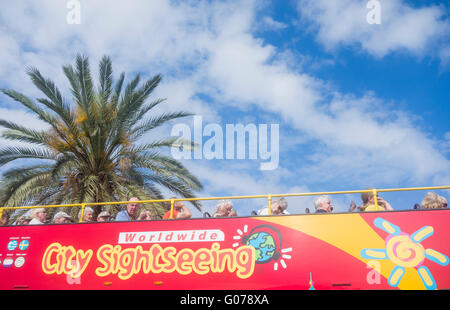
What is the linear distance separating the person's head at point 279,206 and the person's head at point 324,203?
0.57 metres

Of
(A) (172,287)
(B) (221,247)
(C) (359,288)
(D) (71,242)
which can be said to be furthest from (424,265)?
(D) (71,242)

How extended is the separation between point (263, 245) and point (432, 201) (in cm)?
271

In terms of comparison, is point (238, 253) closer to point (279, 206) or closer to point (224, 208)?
point (224, 208)

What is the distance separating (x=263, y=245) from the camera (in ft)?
21.9

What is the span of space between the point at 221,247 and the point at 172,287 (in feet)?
3.45

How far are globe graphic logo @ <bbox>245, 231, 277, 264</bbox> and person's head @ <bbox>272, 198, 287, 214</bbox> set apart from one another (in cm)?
61

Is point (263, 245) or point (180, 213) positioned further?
point (180, 213)

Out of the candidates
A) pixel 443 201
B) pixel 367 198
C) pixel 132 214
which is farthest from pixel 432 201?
pixel 132 214

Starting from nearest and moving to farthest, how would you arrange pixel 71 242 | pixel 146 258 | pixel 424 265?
pixel 424 265, pixel 146 258, pixel 71 242

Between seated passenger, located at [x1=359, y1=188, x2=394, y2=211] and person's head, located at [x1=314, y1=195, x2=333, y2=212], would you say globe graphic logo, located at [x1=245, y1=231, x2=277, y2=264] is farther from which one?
seated passenger, located at [x1=359, y1=188, x2=394, y2=211]
